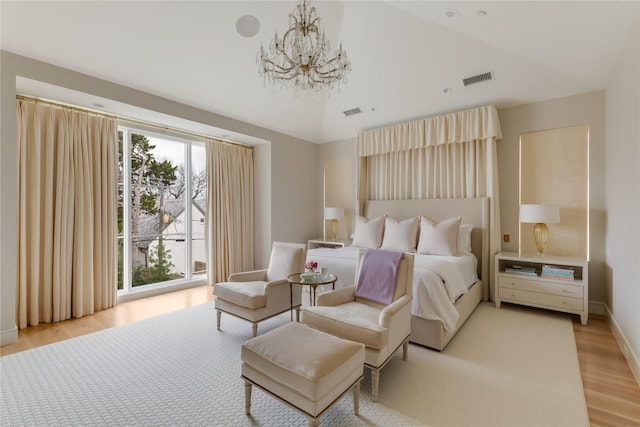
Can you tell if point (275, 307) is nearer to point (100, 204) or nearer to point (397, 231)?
point (397, 231)

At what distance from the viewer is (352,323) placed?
2148mm

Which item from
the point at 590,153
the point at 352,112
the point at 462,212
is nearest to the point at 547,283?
the point at 462,212

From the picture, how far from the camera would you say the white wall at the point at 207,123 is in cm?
275

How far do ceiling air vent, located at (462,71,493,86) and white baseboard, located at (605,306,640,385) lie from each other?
3095mm

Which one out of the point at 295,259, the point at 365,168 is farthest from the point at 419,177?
the point at 295,259

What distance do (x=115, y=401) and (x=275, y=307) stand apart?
55.2 inches

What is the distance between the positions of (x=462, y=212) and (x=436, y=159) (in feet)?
3.22

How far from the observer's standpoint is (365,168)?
555cm

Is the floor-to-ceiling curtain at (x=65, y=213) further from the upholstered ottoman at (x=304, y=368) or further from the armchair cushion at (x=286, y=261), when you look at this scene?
the upholstered ottoman at (x=304, y=368)

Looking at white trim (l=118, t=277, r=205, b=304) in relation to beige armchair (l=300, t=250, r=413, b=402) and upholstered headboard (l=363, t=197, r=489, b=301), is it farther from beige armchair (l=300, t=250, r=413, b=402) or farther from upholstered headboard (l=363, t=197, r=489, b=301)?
upholstered headboard (l=363, t=197, r=489, b=301)

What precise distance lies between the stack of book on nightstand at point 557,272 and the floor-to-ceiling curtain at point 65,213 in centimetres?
550

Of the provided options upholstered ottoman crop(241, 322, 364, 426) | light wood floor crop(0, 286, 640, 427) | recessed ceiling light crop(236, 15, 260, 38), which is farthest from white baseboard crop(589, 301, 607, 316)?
recessed ceiling light crop(236, 15, 260, 38)

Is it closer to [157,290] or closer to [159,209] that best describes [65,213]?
[159,209]

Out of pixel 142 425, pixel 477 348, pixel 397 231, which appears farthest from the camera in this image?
pixel 397 231
